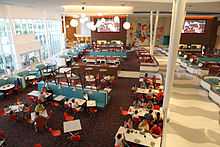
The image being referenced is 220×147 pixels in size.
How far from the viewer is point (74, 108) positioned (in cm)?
820

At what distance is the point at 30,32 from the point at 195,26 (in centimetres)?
1949

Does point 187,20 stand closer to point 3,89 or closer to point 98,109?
point 98,109

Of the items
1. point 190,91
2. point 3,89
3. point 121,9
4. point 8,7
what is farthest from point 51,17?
point 190,91

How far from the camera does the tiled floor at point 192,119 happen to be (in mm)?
7016

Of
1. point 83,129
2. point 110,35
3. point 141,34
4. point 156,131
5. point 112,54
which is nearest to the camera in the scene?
point 156,131

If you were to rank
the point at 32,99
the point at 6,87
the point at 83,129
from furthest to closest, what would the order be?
the point at 6,87 < the point at 32,99 < the point at 83,129

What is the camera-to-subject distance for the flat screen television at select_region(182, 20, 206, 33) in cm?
2271

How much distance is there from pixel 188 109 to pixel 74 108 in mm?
5906

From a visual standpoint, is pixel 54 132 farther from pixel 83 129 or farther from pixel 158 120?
pixel 158 120

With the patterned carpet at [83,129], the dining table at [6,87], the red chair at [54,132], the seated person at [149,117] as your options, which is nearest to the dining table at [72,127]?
the patterned carpet at [83,129]

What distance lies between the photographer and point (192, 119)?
8.50 metres

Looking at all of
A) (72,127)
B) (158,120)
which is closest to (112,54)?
(158,120)

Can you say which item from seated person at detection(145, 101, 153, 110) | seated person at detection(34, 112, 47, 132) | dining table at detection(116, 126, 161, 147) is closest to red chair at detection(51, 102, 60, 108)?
seated person at detection(34, 112, 47, 132)

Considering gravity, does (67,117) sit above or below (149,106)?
below
